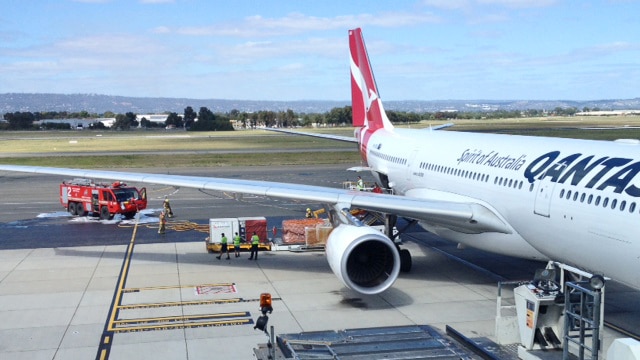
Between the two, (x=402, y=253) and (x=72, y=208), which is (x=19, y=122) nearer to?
(x=72, y=208)

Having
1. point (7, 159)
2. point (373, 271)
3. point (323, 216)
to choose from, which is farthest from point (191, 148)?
point (373, 271)

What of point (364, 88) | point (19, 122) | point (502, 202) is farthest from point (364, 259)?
point (19, 122)

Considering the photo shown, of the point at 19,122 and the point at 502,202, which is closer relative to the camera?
the point at 502,202

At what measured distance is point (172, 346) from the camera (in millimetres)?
14438

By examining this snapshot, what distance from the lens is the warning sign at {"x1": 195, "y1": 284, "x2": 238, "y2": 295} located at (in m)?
18.9

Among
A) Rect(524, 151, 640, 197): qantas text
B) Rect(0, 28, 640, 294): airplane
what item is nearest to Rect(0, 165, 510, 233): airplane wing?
Rect(0, 28, 640, 294): airplane

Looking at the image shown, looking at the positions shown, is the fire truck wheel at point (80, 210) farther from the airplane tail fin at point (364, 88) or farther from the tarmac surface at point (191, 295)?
the airplane tail fin at point (364, 88)

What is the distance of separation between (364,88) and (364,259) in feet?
53.1

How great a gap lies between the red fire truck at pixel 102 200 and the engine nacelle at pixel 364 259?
17985 mm

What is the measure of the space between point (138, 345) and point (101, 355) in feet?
2.70

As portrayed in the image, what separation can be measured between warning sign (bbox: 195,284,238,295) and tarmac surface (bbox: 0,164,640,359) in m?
0.05

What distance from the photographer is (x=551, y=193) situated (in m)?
15.1

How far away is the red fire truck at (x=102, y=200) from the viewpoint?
32750 mm

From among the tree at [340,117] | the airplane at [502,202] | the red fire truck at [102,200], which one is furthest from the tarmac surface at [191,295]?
the tree at [340,117]
